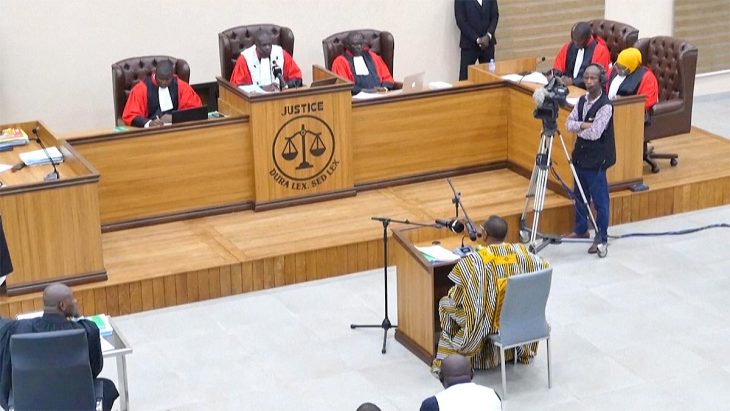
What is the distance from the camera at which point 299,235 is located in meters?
9.48

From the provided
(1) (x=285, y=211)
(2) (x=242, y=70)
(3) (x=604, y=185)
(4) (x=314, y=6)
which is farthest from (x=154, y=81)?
(3) (x=604, y=185)

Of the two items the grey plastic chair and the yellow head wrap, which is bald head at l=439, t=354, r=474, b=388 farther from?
the yellow head wrap

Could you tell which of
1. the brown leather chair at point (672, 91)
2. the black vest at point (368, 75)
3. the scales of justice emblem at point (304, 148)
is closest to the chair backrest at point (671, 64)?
the brown leather chair at point (672, 91)

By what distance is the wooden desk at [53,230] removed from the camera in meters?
8.25

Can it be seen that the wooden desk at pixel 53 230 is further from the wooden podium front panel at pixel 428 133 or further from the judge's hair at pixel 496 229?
the judge's hair at pixel 496 229

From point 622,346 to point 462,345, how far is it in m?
1.25

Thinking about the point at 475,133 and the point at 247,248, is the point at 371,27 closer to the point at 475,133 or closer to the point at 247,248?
the point at 475,133

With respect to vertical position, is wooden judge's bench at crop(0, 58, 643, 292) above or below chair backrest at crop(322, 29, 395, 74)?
below

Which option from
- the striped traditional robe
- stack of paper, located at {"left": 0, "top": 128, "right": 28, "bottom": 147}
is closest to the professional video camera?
the striped traditional robe

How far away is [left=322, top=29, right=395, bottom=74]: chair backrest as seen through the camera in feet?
37.3

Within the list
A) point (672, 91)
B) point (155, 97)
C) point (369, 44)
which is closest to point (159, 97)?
point (155, 97)

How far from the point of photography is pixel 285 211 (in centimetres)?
997

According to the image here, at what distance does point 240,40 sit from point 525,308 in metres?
4.82

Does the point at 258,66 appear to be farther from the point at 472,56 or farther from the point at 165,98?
the point at 472,56
